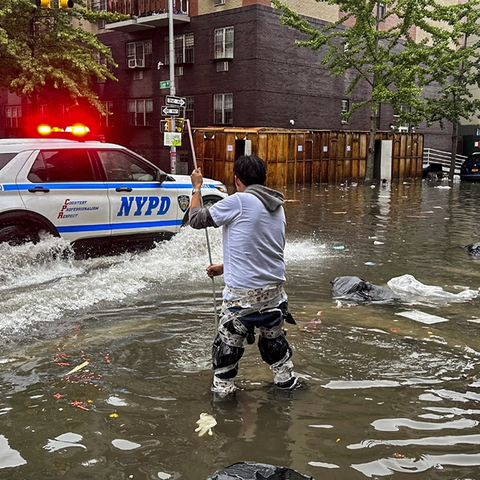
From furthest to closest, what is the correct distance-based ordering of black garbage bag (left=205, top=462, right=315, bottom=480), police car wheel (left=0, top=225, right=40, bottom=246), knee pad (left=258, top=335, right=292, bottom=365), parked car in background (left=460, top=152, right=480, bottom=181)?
parked car in background (left=460, top=152, right=480, bottom=181) < police car wheel (left=0, top=225, right=40, bottom=246) < knee pad (left=258, top=335, right=292, bottom=365) < black garbage bag (left=205, top=462, right=315, bottom=480)

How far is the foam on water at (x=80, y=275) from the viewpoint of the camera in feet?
23.3

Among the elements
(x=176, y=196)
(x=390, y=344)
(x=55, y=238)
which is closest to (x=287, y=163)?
(x=176, y=196)

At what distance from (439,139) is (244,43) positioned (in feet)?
61.9

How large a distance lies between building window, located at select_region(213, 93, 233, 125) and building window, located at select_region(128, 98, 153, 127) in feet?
16.0

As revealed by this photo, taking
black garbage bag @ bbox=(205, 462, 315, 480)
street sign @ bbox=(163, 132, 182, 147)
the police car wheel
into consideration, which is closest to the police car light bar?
the police car wheel

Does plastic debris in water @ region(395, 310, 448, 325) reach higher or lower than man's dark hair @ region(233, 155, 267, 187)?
lower

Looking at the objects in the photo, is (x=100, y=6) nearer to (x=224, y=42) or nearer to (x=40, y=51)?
(x=224, y=42)

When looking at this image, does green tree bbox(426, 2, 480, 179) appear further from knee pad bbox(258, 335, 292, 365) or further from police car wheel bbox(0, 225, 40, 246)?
knee pad bbox(258, 335, 292, 365)

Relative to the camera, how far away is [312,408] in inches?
175

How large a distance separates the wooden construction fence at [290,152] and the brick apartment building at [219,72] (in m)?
2.27

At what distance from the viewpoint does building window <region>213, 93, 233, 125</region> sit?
1266 inches

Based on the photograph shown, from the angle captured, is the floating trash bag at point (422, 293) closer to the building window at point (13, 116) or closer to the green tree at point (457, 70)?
the green tree at point (457, 70)

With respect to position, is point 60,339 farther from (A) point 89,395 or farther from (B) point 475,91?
(B) point 475,91

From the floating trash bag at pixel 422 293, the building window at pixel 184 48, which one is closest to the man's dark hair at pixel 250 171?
the floating trash bag at pixel 422 293
